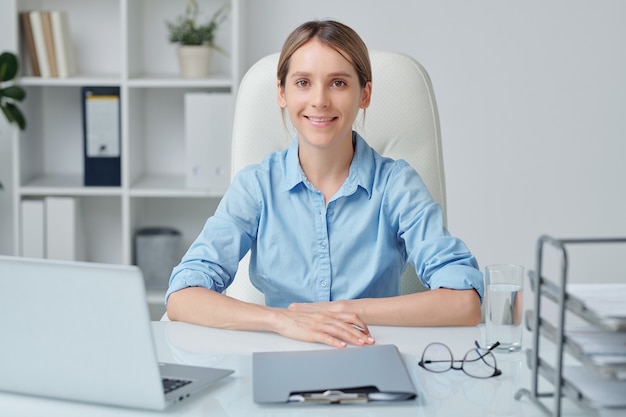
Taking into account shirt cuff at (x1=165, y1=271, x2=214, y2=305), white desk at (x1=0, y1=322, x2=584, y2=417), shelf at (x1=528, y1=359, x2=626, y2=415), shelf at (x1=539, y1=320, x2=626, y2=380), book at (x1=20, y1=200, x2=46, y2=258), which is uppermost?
shelf at (x1=539, y1=320, x2=626, y2=380)

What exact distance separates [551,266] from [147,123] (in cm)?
154

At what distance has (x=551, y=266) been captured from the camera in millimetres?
3334

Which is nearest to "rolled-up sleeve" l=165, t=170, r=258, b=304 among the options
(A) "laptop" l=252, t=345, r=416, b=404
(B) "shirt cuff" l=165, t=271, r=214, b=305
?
(B) "shirt cuff" l=165, t=271, r=214, b=305

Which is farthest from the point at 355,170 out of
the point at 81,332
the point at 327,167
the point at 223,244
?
the point at 81,332

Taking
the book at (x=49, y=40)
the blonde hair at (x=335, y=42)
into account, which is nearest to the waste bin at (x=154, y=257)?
the book at (x=49, y=40)

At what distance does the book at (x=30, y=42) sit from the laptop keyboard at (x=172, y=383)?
7.22 feet

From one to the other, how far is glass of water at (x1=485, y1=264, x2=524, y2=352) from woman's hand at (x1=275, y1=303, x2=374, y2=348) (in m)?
0.18

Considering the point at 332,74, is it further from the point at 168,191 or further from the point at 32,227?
the point at 32,227

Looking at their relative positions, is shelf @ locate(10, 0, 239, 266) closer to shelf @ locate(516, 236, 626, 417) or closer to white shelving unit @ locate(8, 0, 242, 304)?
white shelving unit @ locate(8, 0, 242, 304)

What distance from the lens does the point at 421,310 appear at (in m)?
1.52

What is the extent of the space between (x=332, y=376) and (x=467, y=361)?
23 centimetres

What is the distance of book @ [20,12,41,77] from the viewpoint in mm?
3096

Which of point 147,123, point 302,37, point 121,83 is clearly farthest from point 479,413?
point 147,123

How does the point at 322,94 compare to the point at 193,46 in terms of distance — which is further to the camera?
the point at 193,46
